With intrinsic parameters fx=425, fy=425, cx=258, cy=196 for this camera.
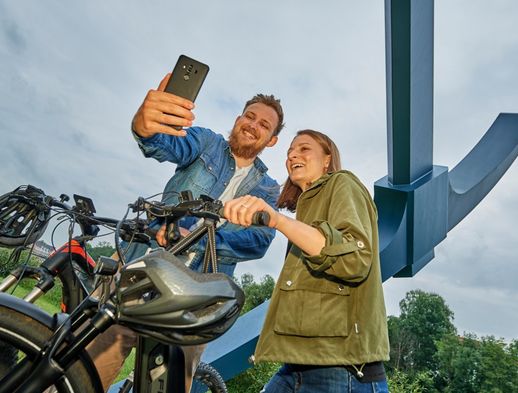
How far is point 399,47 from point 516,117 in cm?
249

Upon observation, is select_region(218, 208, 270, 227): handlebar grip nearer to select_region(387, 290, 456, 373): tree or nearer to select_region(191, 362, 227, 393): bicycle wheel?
select_region(191, 362, 227, 393): bicycle wheel

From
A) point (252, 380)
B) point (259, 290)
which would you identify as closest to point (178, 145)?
point (252, 380)

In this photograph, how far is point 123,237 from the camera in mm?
1760

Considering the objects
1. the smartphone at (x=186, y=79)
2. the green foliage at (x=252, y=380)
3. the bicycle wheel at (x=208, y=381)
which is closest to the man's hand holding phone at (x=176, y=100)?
the smartphone at (x=186, y=79)

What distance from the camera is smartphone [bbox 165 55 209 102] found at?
121cm

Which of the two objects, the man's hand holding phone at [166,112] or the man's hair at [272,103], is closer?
the man's hand holding phone at [166,112]

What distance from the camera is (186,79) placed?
47.8 inches

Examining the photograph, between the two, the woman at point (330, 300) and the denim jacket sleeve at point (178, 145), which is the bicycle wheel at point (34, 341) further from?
the denim jacket sleeve at point (178, 145)

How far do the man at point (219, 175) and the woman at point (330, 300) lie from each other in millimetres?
369

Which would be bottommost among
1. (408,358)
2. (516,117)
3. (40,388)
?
(40,388)

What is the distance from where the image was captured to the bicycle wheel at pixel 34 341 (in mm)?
1139

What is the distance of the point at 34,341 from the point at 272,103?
155 cm

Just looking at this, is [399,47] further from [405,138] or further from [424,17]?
[405,138]

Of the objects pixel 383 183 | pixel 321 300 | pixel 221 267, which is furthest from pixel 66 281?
pixel 383 183
